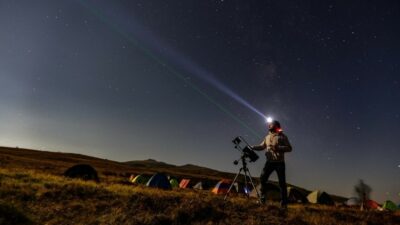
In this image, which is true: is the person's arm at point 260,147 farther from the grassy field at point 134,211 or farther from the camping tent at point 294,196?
the camping tent at point 294,196

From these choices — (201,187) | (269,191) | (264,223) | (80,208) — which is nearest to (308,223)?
(264,223)

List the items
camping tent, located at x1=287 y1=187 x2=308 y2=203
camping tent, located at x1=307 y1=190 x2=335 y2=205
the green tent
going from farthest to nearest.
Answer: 1. the green tent
2. camping tent, located at x1=307 y1=190 x2=335 y2=205
3. camping tent, located at x1=287 y1=187 x2=308 y2=203

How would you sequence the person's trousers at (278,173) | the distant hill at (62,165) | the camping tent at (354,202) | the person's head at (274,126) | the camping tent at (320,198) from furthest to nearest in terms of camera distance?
the distant hill at (62,165) < the camping tent at (354,202) < the camping tent at (320,198) < the person's head at (274,126) < the person's trousers at (278,173)

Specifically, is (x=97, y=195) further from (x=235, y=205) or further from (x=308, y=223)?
(x=308, y=223)

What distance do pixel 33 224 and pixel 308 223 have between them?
25.9 ft

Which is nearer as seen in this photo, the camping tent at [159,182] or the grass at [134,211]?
the grass at [134,211]

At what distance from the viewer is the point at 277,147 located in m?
12.5

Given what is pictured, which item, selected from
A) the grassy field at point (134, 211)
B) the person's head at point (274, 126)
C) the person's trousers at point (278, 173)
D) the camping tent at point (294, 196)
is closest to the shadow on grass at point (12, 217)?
the grassy field at point (134, 211)

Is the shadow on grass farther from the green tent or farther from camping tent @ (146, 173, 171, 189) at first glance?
the green tent

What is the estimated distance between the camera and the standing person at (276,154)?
12.4 metres

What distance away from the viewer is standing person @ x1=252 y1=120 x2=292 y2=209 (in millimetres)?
12414

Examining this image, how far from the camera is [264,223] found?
1009cm

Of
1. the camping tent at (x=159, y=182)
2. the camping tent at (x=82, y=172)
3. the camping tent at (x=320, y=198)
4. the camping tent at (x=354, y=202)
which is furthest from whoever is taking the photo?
the camping tent at (x=354, y=202)

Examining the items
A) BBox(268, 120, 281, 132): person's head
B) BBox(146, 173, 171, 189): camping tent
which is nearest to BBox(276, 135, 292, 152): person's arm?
BBox(268, 120, 281, 132): person's head
